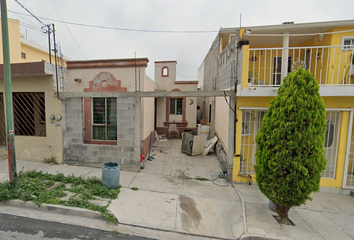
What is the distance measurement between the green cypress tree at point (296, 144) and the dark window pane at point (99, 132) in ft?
20.0

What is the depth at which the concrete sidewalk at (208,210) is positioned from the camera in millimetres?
3697

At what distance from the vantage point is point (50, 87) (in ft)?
22.6

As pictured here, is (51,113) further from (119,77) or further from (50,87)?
(119,77)

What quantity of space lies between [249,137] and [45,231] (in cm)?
596

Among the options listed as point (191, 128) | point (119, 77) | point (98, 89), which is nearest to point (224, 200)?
point (119, 77)

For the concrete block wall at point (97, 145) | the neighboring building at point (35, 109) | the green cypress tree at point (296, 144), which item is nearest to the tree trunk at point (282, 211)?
the green cypress tree at point (296, 144)

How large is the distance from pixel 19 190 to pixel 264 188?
20.5ft

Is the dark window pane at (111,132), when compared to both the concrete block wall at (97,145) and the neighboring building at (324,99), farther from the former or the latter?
the neighboring building at (324,99)

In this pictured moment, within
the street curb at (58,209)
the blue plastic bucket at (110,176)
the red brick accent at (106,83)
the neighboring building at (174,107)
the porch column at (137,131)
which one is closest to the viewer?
the street curb at (58,209)

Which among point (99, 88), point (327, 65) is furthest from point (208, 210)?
point (99, 88)

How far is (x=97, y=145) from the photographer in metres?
6.78

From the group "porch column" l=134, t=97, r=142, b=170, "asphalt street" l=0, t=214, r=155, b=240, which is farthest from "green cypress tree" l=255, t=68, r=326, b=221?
"porch column" l=134, t=97, r=142, b=170

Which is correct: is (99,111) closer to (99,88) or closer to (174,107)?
(99,88)

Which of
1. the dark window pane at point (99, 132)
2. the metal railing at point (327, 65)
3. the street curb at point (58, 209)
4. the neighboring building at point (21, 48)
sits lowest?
the street curb at point (58, 209)
